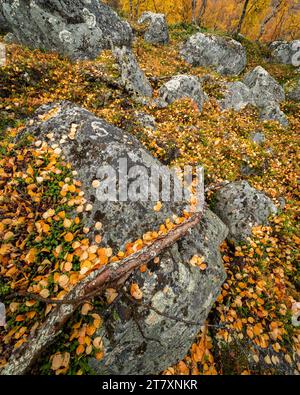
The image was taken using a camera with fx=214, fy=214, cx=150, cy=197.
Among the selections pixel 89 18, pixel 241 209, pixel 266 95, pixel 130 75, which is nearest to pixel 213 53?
pixel 266 95

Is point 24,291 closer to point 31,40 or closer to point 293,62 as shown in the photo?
point 31,40

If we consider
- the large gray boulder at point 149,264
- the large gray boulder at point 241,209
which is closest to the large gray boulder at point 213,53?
the large gray boulder at point 241,209

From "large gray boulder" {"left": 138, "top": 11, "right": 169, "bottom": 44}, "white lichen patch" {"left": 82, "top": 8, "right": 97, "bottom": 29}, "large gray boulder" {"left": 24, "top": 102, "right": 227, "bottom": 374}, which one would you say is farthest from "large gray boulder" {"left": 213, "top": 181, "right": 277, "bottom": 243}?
"large gray boulder" {"left": 138, "top": 11, "right": 169, "bottom": 44}

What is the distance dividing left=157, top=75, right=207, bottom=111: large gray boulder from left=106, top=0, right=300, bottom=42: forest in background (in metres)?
12.8

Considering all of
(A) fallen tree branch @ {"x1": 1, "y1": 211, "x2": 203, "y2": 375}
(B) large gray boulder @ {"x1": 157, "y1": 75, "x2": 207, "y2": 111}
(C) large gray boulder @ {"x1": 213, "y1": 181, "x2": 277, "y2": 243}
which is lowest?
(A) fallen tree branch @ {"x1": 1, "y1": 211, "x2": 203, "y2": 375}

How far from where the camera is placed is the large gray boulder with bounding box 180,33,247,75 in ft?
41.4

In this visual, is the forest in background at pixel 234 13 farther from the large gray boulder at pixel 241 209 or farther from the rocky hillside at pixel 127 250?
the large gray boulder at pixel 241 209

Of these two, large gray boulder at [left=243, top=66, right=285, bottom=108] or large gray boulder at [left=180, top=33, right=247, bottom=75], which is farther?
large gray boulder at [left=180, top=33, right=247, bottom=75]

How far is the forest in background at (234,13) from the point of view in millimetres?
19703

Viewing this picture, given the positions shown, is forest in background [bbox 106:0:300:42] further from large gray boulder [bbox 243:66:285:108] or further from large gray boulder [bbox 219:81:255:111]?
large gray boulder [bbox 219:81:255:111]

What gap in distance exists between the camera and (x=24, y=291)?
96.2 inches

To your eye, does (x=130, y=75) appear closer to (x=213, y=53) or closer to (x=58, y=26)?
(x=58, y=26)

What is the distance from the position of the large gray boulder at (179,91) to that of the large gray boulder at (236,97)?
5.93 feet

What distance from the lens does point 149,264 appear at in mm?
2750
